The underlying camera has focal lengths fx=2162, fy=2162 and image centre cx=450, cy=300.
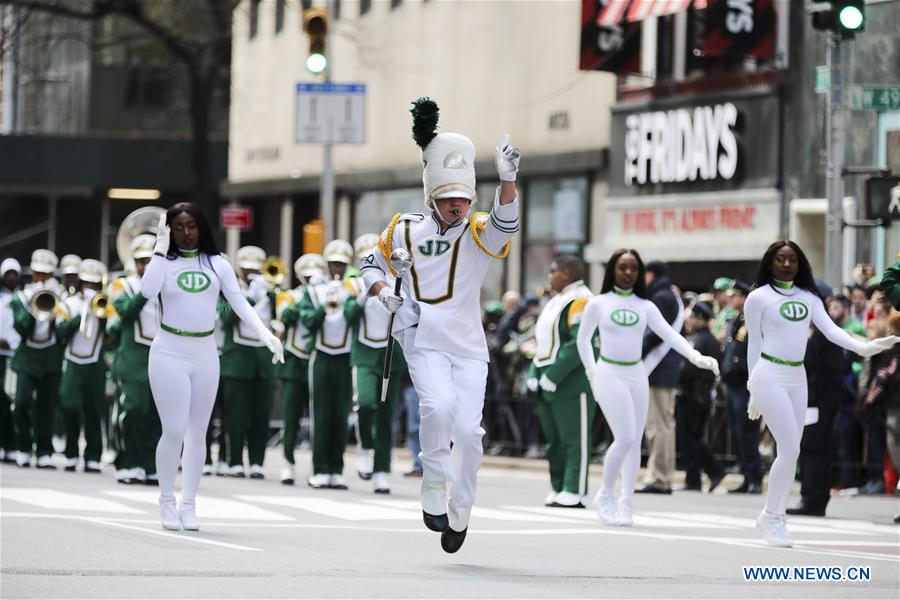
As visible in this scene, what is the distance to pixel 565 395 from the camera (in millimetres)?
17438

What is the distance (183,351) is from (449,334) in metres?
2.54

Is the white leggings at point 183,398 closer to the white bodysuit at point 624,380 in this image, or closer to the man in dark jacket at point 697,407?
the white bodysuit at point 624,380

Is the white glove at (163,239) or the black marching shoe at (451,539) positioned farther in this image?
the white glove at (163,239)

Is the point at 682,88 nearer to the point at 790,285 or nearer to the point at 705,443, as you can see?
the point at 705,443

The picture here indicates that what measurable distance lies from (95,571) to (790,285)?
529cm

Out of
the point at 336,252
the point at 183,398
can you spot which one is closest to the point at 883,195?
the point at 336,252

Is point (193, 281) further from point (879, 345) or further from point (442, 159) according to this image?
point (879, 345)

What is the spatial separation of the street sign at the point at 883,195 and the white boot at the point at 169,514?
839 cm

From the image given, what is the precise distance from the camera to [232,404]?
66.9 ft

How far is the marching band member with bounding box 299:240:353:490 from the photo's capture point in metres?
19.1

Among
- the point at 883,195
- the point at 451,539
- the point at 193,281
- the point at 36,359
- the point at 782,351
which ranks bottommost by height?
the point at 451,539

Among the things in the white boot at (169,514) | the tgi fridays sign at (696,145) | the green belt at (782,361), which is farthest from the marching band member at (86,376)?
the tgi fridays sign at (696,145)

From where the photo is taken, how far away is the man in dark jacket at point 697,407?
67.4 feet

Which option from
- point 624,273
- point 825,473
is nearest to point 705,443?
point 825,473
